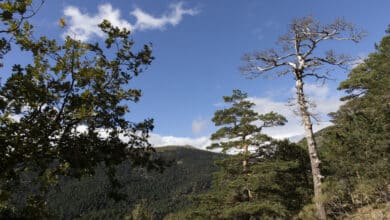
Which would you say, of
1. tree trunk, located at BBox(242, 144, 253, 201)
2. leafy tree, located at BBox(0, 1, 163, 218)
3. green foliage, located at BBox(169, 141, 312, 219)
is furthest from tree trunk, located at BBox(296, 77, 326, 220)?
tree trunk, located at BBox(242, 144, 253, 201)

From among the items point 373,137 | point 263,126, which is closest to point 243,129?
point 263,126

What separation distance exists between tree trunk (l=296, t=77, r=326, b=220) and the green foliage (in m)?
11.1

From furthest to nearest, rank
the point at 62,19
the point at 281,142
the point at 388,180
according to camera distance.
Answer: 1. the point at 281,142
2. the point at 388,180
3. the point at 62,19

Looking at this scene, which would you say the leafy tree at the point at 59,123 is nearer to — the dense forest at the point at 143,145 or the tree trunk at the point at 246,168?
the dense forest at the point at 143,145

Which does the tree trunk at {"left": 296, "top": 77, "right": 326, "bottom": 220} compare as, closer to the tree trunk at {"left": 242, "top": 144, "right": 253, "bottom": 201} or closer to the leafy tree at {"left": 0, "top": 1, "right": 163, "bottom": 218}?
the leafy tree at {"left": 0, "top": 1, "right": 163, "bottom": 218}

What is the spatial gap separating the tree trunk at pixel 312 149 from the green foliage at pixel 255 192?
36.3 ft

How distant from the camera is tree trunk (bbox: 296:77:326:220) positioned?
1080cm

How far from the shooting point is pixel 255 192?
80.2 feet

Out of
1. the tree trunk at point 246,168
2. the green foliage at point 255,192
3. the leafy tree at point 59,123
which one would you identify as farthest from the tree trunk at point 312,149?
the tree trunk at point 246,168

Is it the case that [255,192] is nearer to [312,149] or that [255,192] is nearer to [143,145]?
[312,149]

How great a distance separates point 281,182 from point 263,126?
15.6 ft

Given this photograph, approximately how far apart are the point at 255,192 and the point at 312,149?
14034 mm

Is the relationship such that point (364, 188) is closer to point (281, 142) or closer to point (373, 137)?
point (373, 137)

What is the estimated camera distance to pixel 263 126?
25.9 meters
